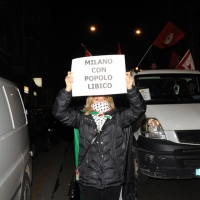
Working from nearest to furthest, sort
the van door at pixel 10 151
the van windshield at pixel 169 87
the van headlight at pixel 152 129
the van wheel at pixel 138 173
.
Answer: the van door at pixel 10 151 < the van headlight at pixel 152 129 < the van wheel at pixel 138 173 < the van windshield at pixel 169 87

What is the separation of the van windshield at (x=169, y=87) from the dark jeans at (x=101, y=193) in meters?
3.06

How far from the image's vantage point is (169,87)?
244 inches

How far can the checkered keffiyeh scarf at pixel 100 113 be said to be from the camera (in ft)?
9.67

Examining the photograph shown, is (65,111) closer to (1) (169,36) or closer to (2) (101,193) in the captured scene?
(2) (101,193)

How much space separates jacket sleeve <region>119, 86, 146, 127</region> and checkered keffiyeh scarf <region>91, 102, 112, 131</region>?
16 centimetres

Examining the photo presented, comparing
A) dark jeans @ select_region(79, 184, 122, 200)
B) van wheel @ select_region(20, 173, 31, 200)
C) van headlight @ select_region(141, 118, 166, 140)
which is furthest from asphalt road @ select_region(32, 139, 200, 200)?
dark jeans @ select_region(79, 184, 122, 200)

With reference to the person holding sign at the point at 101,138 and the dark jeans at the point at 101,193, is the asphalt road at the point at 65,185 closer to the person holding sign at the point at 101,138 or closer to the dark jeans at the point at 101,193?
the dark jeans at the point at 101,193

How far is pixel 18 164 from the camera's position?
3.40 meters

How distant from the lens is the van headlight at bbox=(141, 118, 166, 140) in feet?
16.0

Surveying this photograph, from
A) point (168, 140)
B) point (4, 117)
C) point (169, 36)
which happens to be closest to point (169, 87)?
point (168, 140)

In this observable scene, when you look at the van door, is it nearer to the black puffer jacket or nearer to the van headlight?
the black puffer jacket

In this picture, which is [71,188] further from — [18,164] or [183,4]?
[183,4]

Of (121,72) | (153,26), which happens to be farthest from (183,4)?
(121,72)

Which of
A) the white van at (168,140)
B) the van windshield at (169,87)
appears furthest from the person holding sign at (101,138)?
the van windshield at (169,87)
